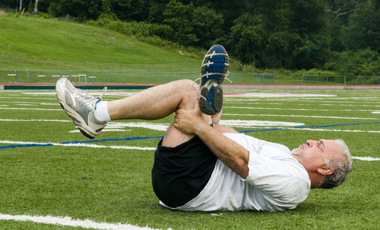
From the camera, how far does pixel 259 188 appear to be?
2.90 m

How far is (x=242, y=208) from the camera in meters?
3.08

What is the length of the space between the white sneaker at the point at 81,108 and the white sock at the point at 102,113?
0.03m

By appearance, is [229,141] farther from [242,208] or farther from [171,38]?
[171,38]

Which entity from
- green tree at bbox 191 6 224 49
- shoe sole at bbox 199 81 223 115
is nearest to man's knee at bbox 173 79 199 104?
shoe sole at bbox 199 81 223 115

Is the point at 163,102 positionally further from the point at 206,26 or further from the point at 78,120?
the point at 206,26

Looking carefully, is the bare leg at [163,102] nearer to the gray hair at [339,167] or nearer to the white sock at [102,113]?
the white sock at [102,113]

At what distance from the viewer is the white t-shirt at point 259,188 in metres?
2.88

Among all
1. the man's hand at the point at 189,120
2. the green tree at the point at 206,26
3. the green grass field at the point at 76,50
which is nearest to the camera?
the man's hand at the point at 189,120

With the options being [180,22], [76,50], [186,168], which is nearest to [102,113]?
[186,168]

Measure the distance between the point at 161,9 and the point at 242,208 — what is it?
72.1 metres

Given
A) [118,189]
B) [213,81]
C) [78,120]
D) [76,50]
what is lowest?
[76,50]

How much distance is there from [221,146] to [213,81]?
0.49 m

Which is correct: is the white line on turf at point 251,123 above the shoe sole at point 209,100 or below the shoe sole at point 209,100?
below

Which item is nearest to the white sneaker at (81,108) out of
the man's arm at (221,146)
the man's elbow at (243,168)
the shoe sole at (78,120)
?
the shoe sole at (78,120)
